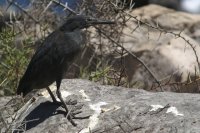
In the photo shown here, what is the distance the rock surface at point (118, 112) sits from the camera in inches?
232

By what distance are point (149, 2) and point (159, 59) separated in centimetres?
470

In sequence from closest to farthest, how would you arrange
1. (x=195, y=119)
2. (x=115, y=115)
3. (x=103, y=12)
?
(x=195, y=119), (x=115, y=115), (x=103, y=12)

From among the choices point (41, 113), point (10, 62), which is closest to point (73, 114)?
point (41, 113)

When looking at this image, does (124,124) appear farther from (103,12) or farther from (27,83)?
(103,12)

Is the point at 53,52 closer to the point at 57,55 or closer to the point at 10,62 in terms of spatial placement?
the point at 57,55

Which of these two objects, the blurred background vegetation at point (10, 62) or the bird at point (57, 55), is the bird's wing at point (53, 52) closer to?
the bird at point (57, 55)

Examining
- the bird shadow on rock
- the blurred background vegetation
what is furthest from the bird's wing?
the blurred background vegetation

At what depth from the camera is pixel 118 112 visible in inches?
246

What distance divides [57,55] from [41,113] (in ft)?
1.98

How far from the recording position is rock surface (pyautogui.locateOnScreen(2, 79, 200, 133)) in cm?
590

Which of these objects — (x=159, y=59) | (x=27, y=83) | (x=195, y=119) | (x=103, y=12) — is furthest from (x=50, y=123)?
(x=159, y=59)

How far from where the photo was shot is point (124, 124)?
19.8 feet

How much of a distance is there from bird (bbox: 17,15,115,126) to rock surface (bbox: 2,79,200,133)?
0.23 meters

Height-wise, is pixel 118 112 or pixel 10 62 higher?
pixel 10 62
